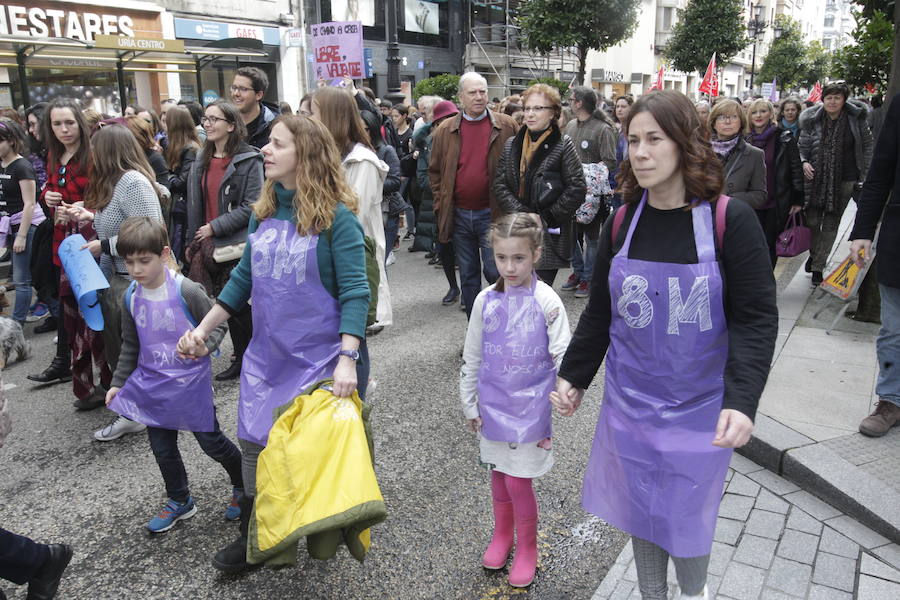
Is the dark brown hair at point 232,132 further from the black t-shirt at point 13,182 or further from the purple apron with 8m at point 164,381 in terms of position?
the black t-shirt at point 13,182

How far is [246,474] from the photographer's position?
A: 2965 mm

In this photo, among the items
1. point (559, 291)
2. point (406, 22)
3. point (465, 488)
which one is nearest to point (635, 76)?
point (406, 22)

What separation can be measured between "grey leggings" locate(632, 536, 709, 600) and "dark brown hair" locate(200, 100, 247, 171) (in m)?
3.66

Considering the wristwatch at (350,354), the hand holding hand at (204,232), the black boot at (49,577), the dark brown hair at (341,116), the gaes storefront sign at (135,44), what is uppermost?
the gaes storefront sign at (135,44)

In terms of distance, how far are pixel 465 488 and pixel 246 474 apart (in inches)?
48.6

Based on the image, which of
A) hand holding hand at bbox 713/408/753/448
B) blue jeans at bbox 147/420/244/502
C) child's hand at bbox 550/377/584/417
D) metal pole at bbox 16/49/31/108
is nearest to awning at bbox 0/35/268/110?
metal pole at bbox 16/49/31/108

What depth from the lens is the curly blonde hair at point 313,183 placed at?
2.80 metres

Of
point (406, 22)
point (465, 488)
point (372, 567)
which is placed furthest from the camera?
point (406, 22)

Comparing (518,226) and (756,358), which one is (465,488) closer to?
(518,226)

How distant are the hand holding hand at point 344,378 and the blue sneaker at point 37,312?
566cm

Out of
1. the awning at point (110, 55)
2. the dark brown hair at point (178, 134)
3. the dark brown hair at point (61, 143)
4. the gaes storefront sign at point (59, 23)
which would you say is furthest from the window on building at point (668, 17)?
the dark brown hair at point (61, 143)

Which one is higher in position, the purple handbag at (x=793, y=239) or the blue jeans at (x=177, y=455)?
the purple handbag at (x=793, y=239)

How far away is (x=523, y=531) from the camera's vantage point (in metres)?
2.98

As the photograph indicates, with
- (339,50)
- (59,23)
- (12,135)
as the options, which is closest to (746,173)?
(12,135)
